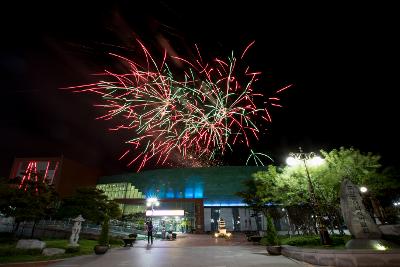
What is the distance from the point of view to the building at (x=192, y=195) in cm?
6588

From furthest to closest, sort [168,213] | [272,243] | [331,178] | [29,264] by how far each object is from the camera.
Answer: [168,213]
[331,178]
[272,243]
[29,264]

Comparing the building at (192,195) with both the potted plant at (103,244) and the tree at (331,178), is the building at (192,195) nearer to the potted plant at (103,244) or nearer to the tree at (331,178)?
the tree at (331,178)

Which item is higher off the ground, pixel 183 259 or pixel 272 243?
pixel 272 243

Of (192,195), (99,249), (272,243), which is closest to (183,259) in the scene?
(272,243)

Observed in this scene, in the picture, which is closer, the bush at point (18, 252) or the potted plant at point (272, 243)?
the potted plant at point (272, 243)

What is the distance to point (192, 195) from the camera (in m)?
73.9

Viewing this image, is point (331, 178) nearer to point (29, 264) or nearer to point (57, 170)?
point (29, 264)

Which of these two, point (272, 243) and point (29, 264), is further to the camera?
point (272, 243)

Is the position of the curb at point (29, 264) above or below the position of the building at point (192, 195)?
below

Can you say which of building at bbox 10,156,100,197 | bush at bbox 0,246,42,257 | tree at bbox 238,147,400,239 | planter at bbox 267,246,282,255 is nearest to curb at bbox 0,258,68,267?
bush at bbox 0,246,42,257

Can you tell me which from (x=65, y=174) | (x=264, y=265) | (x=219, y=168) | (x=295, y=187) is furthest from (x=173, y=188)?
(x=264, y=265)

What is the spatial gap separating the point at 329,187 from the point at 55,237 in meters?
33.4

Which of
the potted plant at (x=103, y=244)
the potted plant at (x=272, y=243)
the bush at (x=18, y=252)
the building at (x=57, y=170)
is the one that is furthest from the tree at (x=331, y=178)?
the building at (x=57, y=170)

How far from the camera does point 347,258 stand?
32.6 feet
